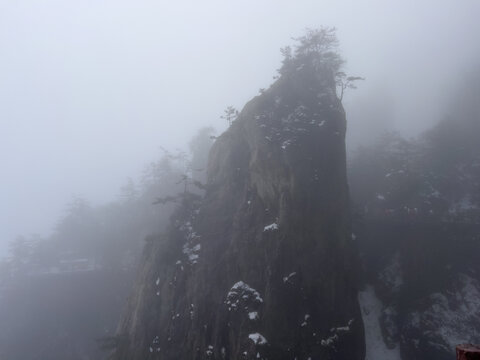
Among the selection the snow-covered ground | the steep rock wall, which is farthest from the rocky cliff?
the snow-covered ground

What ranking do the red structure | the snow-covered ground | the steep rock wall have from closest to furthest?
the red structure → the steep rock wall → the snow-covered ground

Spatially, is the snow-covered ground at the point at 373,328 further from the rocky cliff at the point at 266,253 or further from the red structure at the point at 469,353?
the red structure at the point at 469,353

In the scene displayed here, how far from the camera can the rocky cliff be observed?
25875 millimetres

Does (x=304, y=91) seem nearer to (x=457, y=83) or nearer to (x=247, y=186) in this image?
(x=247, y=186)

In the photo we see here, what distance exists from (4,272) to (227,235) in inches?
2038

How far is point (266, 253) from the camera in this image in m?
28.0

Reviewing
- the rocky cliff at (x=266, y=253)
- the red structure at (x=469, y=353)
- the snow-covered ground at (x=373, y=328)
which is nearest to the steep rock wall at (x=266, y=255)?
the rocky cliff at (x=266, y=253)

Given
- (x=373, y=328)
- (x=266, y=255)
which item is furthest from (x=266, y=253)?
(x=373, y=328)

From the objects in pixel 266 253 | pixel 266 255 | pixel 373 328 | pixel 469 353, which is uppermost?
pixel 266 253

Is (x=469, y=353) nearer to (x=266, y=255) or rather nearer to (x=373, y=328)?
(x=266, y=255)

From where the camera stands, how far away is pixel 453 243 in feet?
106

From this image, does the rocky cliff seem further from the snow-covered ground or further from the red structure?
the red structure

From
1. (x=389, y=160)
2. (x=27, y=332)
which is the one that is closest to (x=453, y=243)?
(x=389, y=160)

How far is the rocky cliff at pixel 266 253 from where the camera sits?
84.9ft
